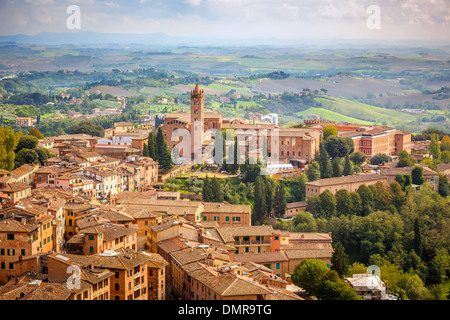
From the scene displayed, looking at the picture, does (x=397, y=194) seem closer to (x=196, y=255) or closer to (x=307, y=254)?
(x=307, y=254)

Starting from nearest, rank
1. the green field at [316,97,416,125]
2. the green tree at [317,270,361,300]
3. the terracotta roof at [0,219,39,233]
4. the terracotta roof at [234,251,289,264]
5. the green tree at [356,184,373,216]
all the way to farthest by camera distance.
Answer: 1. the terracotta roof at [0,219,39,233]
2. the green tree at [317,270,361,300]
3. the terracotta roof at [234,251,289,264]
4. the green tree at [356,184,373,216]
5. the green field at [316,97,416,125]

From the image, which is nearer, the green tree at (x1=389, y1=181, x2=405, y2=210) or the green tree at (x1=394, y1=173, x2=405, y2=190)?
the green tree at (x1=389, y1=181, x2=405, y2=210)

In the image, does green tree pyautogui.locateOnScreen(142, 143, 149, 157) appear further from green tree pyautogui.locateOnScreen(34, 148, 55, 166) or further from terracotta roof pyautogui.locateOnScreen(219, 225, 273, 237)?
terracotta roof pyautogui.locateOnScreen(219, 225, 273, 237)

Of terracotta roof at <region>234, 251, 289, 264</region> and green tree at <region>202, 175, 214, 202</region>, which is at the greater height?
green tree at <region>202, 175, 214, 202</region>

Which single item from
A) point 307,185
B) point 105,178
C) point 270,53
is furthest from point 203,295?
point 270,53

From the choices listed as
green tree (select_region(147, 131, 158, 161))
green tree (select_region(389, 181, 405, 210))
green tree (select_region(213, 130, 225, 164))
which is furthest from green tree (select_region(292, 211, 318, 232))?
green tree (select_region(147, 131, 158, 161))

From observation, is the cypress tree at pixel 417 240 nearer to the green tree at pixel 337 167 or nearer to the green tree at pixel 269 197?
the green tree at pixel 269 197

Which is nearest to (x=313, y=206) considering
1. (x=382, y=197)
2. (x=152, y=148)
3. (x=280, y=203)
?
(x=280, y=203)

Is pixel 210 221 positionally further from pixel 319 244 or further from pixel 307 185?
pixel 307 185

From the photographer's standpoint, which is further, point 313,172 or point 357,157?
point 357,157
